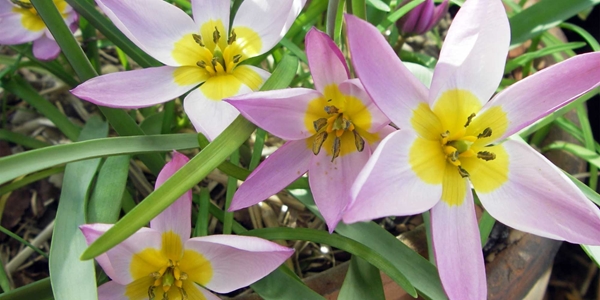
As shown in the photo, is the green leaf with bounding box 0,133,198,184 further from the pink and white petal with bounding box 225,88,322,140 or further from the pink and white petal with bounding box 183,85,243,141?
the pink and white petal with bounding box 225,88,322,140

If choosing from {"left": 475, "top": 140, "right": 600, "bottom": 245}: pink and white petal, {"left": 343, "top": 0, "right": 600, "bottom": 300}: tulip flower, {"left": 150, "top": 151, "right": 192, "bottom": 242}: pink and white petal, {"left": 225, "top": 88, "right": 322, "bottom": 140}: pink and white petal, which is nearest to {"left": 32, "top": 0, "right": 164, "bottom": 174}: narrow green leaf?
{"left": 150, "top": 151, "right": 192, "bottom": 242}: pink and white petal

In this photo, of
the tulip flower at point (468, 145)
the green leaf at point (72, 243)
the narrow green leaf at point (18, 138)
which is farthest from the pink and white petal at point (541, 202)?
the narrow green leaf at point (18, 138)

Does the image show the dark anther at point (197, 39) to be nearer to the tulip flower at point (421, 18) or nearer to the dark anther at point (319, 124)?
the dark anther at point (319, 124)

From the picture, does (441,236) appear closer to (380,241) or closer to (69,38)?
(380,241)

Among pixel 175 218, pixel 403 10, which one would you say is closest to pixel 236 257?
pixel 175 218

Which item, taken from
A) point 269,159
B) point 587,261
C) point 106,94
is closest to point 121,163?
point 106,94

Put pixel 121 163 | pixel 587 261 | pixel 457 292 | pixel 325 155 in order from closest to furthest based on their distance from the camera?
pixel 457 292 < pixel 325 155 < pixel 121 163 < pixel 587 261

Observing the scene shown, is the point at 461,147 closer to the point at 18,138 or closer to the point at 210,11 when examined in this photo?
the point at 210,11
